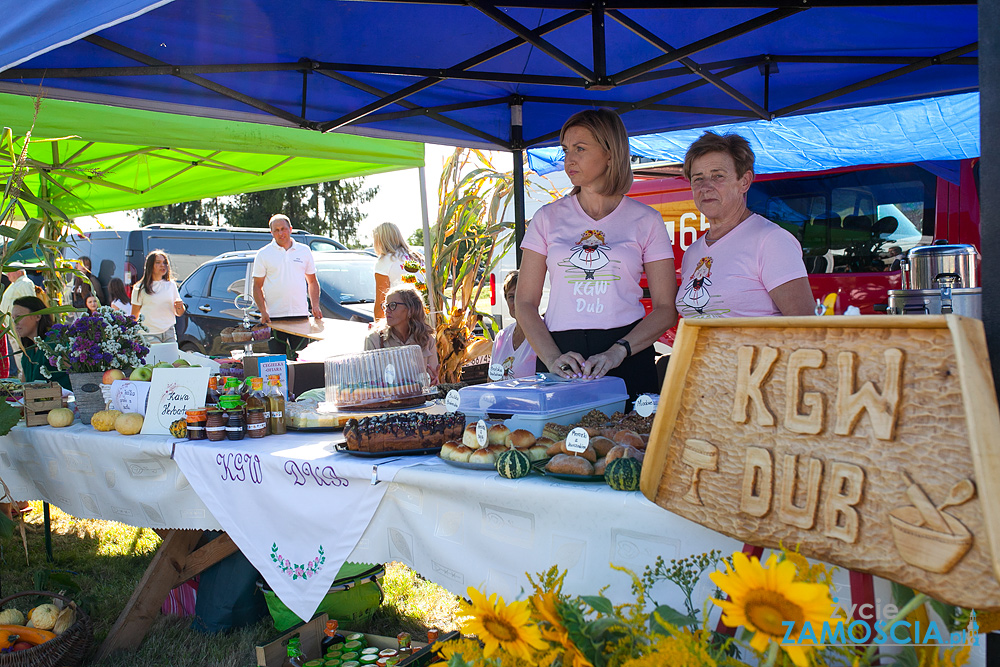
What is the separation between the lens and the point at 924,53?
3.46 m

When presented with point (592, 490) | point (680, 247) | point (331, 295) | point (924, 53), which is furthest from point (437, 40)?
point (331, 295)

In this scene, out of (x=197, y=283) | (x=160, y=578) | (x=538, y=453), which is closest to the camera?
(x=538, y=453)

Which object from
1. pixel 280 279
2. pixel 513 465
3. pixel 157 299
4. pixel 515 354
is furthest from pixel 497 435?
pixel 157 299

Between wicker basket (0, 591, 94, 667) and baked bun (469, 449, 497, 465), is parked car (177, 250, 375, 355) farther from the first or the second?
baked bun (469, 449, 497, 465)

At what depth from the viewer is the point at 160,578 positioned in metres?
2.64

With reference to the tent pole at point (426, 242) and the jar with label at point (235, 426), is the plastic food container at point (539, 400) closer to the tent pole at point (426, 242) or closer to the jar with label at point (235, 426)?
the jar with label at point (235, 426)

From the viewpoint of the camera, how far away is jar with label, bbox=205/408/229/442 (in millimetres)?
2279

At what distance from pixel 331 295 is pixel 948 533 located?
7280 mm

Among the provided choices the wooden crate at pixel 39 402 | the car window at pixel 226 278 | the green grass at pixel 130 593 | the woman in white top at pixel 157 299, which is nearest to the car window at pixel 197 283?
the car window at pixel 226 278

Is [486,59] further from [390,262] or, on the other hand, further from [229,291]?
[229,291]

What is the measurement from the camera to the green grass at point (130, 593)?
2.63m

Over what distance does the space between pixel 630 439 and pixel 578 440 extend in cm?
13

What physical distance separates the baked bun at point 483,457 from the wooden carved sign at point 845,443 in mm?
519

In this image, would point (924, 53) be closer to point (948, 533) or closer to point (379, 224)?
point (948, 533)
